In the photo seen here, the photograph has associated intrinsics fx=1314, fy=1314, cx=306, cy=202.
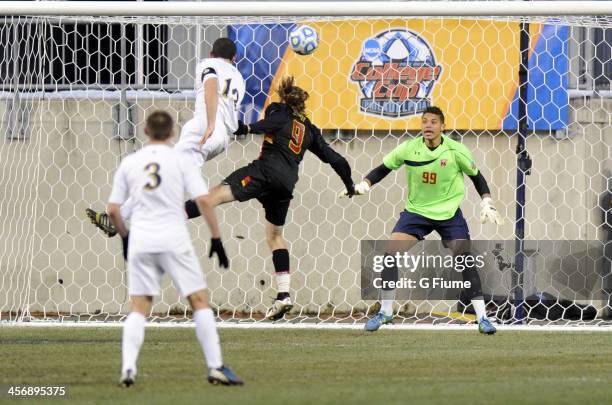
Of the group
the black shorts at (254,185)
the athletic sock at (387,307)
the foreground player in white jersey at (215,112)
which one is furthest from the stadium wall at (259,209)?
the foreground player in white jersey at (215,112)

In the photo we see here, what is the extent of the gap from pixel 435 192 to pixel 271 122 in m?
1.64

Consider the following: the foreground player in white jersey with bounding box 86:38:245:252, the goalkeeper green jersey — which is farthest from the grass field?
the foreground player in white jersey with bounding box 86:38:245:252

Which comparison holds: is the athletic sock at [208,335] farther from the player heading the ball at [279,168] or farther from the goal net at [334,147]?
the goal net at [334,147]

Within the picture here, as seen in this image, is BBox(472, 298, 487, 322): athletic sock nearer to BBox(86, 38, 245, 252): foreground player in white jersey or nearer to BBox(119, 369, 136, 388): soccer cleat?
BBox(86, 38, 245, 252): foreground player in white jersey

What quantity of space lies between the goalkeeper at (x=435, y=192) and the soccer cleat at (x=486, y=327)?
73 millimetres

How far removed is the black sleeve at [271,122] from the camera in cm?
1146

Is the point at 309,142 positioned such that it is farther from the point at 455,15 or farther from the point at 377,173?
the point at 455,15

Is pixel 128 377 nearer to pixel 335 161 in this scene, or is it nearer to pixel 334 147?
pixel 335 161

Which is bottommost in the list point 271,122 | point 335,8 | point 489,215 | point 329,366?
point 329,366

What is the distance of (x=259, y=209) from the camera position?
46.1 ft

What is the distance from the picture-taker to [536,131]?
1391 centimetres

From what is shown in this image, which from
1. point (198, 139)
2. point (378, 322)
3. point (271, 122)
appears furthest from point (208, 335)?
point (378, 322)

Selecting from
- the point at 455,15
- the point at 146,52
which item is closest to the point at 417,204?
the point at 455,15

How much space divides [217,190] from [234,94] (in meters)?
0.85
